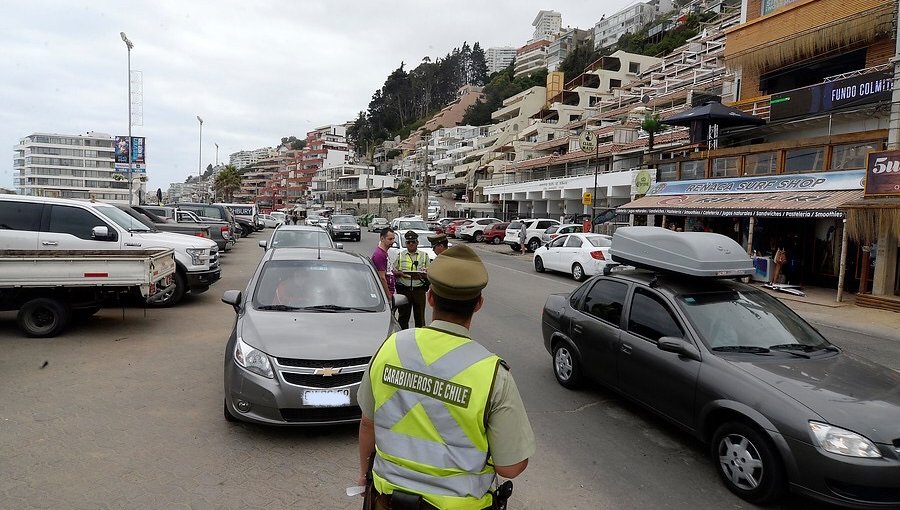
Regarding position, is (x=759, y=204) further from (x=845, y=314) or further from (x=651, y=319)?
(x=651, y=319)

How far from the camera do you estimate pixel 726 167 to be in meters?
21.8

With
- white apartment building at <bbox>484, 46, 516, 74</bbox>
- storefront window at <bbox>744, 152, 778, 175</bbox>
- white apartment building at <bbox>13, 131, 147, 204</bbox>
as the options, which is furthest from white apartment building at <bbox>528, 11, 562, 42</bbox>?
storefront window at <bbox>744, 152, 778, 175</bbox>

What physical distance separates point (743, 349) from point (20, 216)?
1124 cm

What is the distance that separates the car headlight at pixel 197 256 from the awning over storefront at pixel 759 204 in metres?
15.9

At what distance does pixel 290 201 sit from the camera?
459ft

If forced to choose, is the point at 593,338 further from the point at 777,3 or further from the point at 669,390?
the point at 777,3

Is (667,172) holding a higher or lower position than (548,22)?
lower

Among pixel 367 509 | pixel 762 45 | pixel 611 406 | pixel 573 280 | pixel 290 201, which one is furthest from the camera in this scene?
pixel 290 201

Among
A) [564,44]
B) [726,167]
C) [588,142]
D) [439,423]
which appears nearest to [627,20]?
[564,44]

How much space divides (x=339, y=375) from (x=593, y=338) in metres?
2.68

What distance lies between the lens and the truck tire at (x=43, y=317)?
25.2ft

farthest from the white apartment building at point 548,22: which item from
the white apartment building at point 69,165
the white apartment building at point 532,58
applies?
the white apartment building at point 69,165

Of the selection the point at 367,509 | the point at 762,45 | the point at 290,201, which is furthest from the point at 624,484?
the point at 290,201

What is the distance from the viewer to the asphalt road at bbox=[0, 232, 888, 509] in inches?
143
